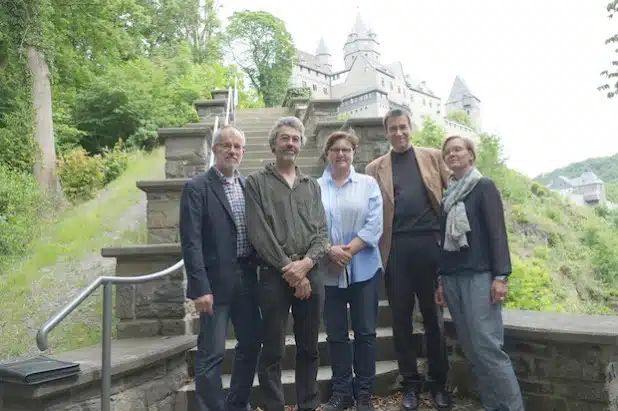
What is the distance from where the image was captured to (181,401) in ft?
10.4

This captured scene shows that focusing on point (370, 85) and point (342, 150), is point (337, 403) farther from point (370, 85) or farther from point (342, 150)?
point (370, 85)

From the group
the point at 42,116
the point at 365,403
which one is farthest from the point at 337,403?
the point at 42,116

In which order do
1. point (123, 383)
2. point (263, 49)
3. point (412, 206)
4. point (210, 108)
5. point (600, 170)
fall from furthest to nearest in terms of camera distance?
point (600, 170), point (263, 49), point (210, 108), point (412, 206), point (123, 383)

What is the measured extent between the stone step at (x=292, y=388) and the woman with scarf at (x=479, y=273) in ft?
2.38

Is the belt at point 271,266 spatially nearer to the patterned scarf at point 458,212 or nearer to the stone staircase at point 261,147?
the patterned scarf at point 458,212

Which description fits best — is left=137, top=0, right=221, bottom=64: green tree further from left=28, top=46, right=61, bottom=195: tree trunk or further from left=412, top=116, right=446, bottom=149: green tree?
left=28, top=46, right=61, bottom=195: tree trunk

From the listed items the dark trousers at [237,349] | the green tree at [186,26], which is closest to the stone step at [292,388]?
the dark trousers at [237,349]

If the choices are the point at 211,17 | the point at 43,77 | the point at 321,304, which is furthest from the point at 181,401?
the point at 211,17

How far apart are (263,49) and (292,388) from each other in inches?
1050

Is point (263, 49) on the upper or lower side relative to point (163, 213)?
upper

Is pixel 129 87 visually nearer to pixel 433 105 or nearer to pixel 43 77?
pixel 43 77

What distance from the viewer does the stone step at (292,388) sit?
315 cm

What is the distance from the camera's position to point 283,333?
258 centimetres

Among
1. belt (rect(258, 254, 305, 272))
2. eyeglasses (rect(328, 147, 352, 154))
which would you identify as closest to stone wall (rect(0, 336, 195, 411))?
belt (rect(258, 254, 305, 272))
